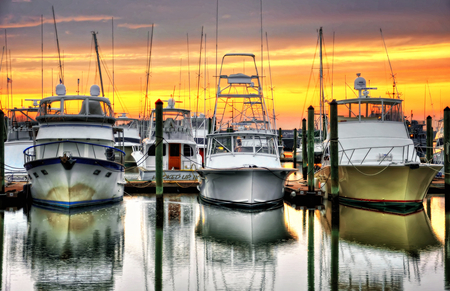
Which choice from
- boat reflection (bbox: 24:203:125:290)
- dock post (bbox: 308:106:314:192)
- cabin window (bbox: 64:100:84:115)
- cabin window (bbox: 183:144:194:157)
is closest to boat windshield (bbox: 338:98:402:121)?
dock post (bbox: 308:106:314:192)

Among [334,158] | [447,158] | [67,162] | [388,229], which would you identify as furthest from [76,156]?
[447,158]

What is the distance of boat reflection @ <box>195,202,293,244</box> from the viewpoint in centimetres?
1648

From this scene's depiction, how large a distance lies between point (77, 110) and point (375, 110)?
14.0 m

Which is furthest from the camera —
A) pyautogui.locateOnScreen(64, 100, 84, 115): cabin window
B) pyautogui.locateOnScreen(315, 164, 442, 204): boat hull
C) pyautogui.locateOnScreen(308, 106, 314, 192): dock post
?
pyautogui.locateOnScreen(64, 100, 84, 115): cabin window

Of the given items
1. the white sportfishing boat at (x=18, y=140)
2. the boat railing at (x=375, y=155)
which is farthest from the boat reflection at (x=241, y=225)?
the white sportfishing boat at (x=18, y=140)

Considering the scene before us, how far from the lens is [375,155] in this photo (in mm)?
22578

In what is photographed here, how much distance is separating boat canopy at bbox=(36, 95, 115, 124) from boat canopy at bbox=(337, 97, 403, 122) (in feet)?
37.9

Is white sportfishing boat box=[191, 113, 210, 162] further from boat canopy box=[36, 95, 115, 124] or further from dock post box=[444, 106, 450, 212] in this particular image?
dock post box=[444, 106, 450, 212]

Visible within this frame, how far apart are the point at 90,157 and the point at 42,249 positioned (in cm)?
833

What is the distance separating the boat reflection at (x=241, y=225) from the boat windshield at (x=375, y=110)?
6080 millimetres

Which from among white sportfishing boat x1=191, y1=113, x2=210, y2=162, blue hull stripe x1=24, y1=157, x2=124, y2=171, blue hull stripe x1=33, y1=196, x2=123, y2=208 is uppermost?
white sportfishing boat x1=191, y1=113, x2=210, y2=162

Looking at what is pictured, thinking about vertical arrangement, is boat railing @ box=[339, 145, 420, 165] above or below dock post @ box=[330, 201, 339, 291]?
above

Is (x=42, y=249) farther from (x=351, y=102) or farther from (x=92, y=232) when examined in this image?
(x=351, y=102)

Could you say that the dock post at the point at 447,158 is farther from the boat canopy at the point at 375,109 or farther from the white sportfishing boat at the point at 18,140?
the white sportfishing boat at the point at 18,140
